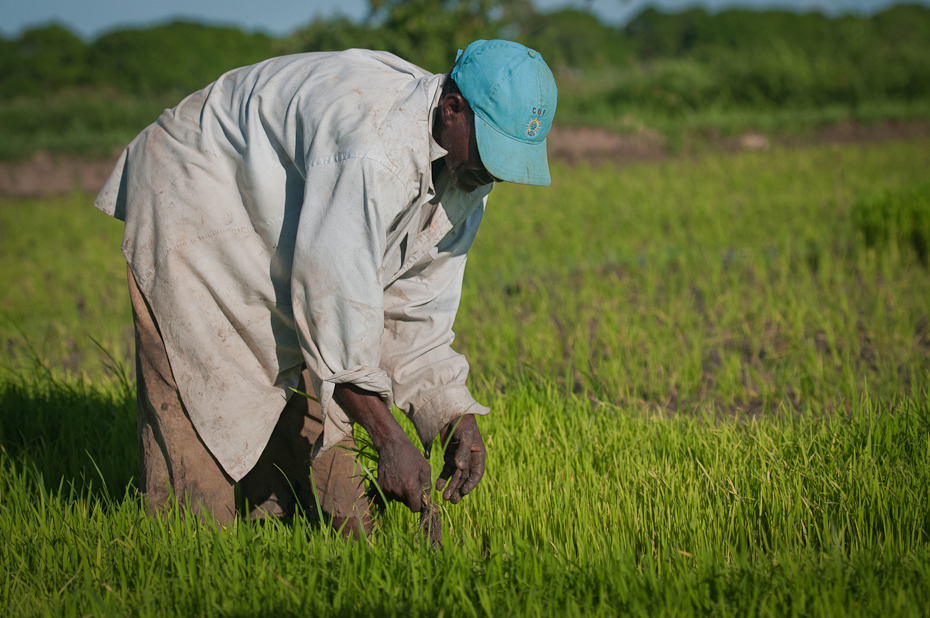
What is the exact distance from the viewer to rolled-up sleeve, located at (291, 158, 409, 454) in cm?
157

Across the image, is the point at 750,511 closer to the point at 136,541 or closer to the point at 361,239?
the point at 361,239

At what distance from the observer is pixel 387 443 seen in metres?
1.70

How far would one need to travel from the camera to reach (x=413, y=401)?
2045mm

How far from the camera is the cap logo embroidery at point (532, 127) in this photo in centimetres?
171

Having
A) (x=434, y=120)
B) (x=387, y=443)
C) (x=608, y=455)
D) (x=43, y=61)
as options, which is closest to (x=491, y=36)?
(x=608, y=455)

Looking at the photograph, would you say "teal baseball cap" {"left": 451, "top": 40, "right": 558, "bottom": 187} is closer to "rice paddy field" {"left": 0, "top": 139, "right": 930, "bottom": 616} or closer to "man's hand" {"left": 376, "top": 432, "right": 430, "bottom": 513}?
"man's hand" {"left": 376, "top": 432, "right": 430, "bottom": 513}

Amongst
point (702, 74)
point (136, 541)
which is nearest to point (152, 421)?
point (136, 541)

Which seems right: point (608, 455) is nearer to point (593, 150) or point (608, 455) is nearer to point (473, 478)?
point (473, 478)

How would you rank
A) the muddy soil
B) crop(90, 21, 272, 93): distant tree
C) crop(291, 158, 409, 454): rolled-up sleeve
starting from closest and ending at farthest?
crop(291, 158, 409, 454): rolled-up sleeve < the muddy soil < crop(90, 21, 272, 93): distant tree

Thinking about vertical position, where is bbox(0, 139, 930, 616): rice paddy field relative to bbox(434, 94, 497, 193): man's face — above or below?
below

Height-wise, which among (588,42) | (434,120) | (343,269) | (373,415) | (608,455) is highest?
(588,42)

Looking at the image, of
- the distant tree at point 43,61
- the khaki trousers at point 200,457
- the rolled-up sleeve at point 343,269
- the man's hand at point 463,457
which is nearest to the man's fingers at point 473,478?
the man's hand at point 463,457

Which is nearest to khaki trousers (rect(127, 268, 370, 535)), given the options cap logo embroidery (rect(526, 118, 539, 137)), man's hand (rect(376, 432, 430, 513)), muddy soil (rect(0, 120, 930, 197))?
man's hand (rect(376, 432, 430, 513))

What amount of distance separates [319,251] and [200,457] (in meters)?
0.76
